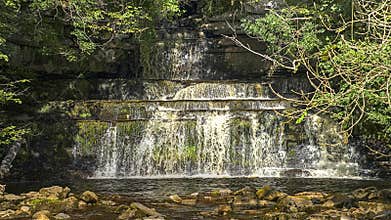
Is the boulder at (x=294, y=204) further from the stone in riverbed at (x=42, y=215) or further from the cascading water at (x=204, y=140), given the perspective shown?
the cascading water at (x=204, y=140)

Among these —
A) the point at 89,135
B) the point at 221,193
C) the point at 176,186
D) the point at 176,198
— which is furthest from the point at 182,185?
the point at 89,135

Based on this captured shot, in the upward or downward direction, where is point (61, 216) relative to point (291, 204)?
downward

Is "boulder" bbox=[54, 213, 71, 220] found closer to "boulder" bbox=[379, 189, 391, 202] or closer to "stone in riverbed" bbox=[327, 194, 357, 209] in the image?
"stone in riverbed" bbox=[327, 194, 357, 209]

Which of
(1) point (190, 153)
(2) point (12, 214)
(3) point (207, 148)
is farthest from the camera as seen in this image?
(3) point (207, 148)

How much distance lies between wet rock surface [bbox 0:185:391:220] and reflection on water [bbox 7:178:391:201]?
31.9 inches

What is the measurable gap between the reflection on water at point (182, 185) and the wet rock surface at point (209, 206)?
0.81m

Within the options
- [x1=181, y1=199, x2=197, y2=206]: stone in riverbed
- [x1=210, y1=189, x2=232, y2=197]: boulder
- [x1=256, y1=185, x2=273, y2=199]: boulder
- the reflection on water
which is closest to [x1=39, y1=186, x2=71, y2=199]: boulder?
the reflection on water

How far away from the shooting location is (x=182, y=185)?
13.4 m

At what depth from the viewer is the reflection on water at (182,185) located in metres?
12.3

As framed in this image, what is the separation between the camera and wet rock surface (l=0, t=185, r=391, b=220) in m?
9.30

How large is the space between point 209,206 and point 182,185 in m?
3.06

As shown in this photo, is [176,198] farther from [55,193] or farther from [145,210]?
[55,193]

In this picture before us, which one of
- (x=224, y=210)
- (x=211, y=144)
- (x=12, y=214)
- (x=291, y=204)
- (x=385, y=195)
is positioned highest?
(x=211, y=144)

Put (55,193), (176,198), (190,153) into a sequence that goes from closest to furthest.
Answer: (176,198)
(55,193)
(190,153)
